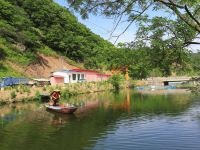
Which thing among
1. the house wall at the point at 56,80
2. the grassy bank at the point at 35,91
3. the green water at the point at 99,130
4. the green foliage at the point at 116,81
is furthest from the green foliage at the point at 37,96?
the green foliage at the point at 116,81

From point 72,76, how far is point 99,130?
59267 mm

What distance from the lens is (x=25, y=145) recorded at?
79.4ft

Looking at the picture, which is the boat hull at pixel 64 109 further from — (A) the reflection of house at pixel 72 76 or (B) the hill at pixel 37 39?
(A) the reflection of house at pixel 72 76

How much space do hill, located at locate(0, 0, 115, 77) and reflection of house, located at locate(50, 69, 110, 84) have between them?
363 centimetres

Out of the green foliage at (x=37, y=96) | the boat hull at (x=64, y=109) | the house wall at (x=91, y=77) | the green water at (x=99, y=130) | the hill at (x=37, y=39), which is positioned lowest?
the green water at (x=99, y=130)

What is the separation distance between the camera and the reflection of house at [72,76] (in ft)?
271

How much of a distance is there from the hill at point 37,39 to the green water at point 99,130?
3167 centimetres

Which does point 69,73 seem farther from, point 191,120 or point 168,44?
point 168,44

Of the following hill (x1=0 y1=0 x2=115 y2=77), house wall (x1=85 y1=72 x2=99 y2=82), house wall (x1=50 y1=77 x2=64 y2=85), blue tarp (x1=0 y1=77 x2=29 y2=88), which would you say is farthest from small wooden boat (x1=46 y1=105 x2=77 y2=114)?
house wall (x1=85 y1=72 x2=99 y2=82)

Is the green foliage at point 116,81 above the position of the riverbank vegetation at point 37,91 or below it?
above

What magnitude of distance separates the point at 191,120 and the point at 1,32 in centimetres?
5593

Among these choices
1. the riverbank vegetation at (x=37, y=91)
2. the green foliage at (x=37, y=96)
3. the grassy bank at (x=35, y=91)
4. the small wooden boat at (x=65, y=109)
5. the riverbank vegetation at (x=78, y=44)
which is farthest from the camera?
the green foliage at (x=37, y=96)

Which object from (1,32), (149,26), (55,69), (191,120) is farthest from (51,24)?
(149,26)

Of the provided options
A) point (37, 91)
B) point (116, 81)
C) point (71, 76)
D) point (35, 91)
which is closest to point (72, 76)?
point (71, 76)
